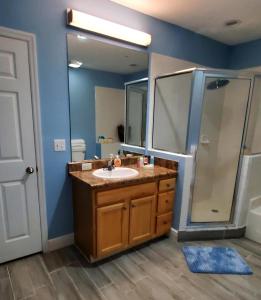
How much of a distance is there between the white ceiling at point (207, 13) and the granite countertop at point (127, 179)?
175cm

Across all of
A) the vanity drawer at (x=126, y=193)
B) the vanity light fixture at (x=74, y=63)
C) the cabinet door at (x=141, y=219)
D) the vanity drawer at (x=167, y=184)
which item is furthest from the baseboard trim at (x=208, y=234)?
the vanity light fixture at (x=74, y=63)

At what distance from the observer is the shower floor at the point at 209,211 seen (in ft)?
7.97

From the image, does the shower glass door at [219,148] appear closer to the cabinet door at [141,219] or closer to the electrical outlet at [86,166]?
the cabinet door at [141,219]

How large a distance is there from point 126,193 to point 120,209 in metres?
0.16

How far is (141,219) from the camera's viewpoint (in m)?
2.06

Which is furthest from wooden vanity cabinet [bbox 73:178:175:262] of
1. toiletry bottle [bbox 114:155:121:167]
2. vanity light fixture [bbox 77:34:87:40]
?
vanity light fixture [bbox 77:34:87:40]

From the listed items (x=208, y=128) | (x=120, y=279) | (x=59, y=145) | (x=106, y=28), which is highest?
(x=106, y=28)

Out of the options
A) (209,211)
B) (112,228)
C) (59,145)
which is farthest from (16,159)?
(209,211)

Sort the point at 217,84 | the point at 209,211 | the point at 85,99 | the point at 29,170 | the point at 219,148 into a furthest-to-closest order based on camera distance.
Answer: the point at 219,148 → the point at 209,211 → the point at 217,84 → the point at 85,99 → the point at 29,170

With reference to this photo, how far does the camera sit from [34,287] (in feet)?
5.37

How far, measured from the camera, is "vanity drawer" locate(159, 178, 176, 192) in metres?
2.14

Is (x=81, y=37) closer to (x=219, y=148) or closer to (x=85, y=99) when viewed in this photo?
(x=85, y=99)

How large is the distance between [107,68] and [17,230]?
1878 mm

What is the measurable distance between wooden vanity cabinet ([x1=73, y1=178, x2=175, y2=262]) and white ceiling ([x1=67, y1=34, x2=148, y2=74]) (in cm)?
124
